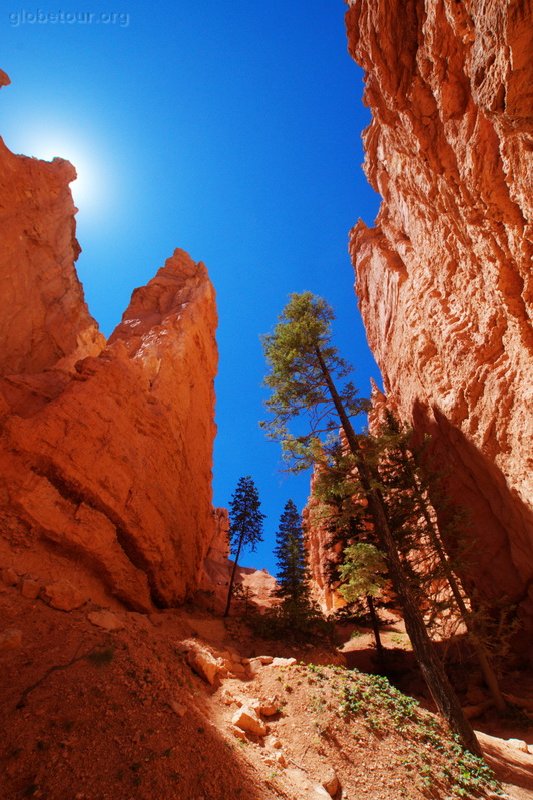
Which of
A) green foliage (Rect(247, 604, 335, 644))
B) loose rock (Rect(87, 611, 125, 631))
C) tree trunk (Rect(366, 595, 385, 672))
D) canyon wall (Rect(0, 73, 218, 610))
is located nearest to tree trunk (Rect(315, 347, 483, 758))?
green foliage (Rect(247, 604, 335, 644))

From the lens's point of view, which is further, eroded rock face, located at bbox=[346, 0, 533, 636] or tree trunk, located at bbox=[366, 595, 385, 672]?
tree trunk, located at bbox=[366, 595, 385, 672]

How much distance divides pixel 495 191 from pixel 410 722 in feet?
42.9

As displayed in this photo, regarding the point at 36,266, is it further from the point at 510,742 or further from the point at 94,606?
the point at 510,742

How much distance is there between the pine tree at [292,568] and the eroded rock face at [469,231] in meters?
8.20

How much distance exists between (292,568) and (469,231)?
57.9 feet

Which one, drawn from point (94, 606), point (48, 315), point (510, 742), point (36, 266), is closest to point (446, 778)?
point (510, 742)

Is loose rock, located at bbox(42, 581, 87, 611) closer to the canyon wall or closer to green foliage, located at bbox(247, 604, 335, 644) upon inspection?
the canyon wall

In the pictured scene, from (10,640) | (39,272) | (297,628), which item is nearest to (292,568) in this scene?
(297,628)

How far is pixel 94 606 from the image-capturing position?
8969 mm

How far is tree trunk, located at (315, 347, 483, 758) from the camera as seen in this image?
326 inches

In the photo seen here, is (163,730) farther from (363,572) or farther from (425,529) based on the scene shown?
(425,529)

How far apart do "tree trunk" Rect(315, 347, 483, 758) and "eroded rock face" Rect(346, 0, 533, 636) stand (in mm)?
5582

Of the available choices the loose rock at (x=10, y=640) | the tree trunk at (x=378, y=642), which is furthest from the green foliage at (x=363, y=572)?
the tree trunk at (x=378, y=642)

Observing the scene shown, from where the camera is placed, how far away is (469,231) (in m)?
12.1
